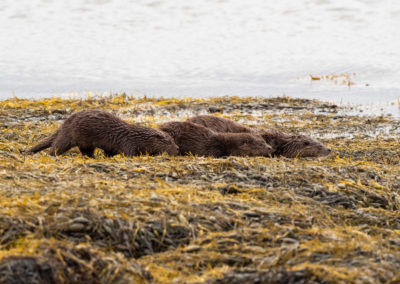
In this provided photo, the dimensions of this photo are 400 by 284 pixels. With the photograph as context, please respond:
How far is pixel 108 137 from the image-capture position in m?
7.35

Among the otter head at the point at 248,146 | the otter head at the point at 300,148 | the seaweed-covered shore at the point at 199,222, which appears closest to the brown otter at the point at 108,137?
the otter head at the point at 248,146

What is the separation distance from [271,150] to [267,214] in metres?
4.28

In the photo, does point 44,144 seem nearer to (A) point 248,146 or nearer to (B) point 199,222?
(A) point 248,146

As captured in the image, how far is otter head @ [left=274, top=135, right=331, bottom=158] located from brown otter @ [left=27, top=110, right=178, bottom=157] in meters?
2.25

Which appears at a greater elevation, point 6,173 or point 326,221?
point 6,173

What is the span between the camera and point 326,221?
4.00m

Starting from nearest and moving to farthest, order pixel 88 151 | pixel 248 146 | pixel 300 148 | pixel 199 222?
pixel 199 222 → pixel 88 151 → pixel 248 146 → pixel 300 148

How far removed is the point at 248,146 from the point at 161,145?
1.49 metres

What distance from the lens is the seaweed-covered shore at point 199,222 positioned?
9.21 feet

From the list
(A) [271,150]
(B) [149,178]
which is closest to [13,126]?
(A) [271,150]

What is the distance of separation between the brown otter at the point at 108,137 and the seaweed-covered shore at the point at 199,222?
1336mm

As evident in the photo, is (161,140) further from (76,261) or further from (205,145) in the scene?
(76,261)

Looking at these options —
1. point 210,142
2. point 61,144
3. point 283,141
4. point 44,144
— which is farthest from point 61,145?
point 283,141

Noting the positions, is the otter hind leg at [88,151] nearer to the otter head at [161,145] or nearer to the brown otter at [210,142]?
the otter head at [161,145]
